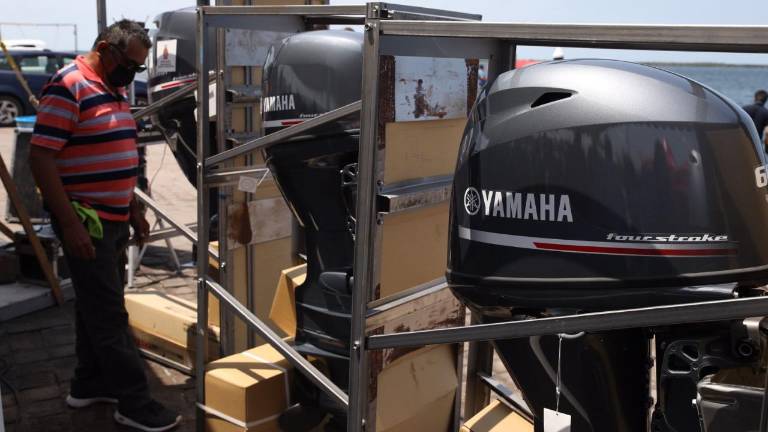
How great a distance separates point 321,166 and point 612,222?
1.36m

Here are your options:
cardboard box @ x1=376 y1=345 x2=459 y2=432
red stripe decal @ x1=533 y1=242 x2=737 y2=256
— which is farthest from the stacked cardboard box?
red stripe decal @ x1=533 y1=242 x2=737 y2=256

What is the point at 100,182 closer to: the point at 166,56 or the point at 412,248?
the point at 166,56

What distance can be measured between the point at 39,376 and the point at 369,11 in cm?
287

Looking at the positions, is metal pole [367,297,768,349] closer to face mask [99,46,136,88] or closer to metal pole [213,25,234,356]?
metal pole [213,25,234,356]

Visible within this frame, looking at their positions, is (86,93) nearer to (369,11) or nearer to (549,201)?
(369,11)

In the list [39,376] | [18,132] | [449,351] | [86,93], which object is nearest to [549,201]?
[449,351]

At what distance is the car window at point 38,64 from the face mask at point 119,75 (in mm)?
13565

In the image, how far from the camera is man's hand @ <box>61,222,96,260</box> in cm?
313

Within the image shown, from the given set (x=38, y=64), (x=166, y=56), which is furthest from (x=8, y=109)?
(x=166, y=56)

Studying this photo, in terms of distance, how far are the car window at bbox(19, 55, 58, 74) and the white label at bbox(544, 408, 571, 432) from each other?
15613 millimetres

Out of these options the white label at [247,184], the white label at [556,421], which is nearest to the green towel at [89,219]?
the white label at [247,184]

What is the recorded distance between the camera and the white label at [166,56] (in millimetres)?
4199

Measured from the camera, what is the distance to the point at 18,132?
231 inches

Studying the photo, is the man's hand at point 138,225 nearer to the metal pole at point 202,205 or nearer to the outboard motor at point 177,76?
the outboard motor at point 177,76
